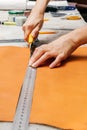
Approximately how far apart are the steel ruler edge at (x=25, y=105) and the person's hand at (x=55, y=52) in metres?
0.09

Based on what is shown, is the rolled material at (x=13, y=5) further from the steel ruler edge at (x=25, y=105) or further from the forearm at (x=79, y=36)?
the steel ruler edge at (x=25, y=105)

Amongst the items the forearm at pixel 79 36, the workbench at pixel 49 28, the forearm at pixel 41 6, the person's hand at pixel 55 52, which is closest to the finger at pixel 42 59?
the person's hand at pixel 55 52

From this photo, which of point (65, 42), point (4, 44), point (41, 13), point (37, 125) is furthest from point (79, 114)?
point (41, 13)

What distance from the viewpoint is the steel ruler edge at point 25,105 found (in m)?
0.66

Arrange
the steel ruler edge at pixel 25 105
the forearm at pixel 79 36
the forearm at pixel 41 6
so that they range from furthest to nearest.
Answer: the forearm at pixel 41 6 < the forearm at pixel 79 36 < the steel ruler edge at pixel 25 105

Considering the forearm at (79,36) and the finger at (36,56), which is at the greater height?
the forearm at (79,36)

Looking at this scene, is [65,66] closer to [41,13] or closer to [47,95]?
[47,95]

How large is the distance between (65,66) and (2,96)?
31 centimetres

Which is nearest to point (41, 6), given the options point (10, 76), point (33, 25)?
point (33, 25)

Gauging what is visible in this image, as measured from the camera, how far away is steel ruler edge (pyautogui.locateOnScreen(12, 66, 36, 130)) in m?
0.66

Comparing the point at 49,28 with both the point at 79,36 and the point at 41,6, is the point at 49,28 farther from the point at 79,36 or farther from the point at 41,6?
the point at 79,36

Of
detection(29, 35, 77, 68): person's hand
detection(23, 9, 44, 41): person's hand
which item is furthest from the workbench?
detection(29, 35, 77, 68): person's hand

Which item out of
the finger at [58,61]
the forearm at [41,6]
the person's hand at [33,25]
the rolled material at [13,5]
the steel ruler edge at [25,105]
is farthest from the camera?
the rolled material at [13,5]

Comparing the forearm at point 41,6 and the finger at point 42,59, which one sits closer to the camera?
the finger at point 42,59
